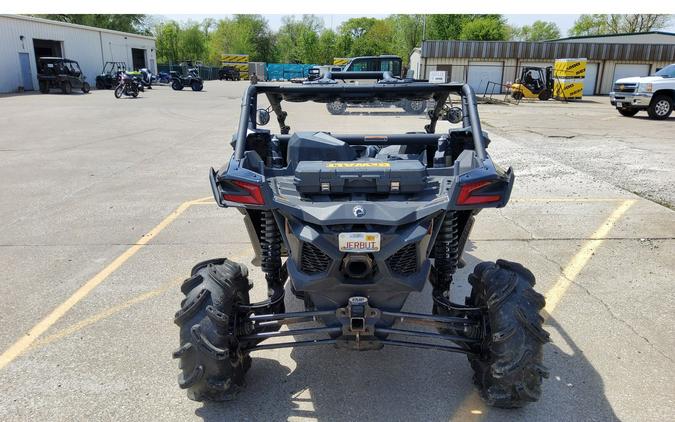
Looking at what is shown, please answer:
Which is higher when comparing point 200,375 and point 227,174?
point 227,174

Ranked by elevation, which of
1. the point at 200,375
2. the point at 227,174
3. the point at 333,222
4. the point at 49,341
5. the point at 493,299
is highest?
the point at 227,174

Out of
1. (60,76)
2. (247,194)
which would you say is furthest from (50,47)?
(247,194)

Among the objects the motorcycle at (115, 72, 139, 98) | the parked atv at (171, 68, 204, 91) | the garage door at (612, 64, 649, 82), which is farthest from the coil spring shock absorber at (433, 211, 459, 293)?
the garage door at (612, 64, 649, 82)

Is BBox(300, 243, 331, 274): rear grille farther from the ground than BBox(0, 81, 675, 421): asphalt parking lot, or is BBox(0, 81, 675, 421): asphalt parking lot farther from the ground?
BBox(300, 243, 331, 274): rear grille

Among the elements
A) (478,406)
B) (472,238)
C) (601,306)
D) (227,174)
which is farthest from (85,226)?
(601,306)

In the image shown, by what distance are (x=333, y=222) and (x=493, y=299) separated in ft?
3.22

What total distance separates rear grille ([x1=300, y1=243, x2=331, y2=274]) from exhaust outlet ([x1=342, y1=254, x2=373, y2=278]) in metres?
0.11

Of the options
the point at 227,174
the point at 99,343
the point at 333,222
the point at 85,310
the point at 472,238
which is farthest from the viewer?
the point at 472,238

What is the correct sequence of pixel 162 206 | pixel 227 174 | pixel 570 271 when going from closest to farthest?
pixel 227 174
pixel 570 271
pixel 162 206

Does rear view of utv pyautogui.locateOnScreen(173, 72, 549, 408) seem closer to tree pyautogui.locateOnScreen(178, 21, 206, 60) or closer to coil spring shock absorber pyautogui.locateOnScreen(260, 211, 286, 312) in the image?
coil spring shock absorber pyautogui.locateOnScreen(260, 211, 286, 312)

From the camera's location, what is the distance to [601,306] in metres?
4.41

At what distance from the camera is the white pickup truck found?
19.3 m

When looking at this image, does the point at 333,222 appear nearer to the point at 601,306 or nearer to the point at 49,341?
the point at 49,341

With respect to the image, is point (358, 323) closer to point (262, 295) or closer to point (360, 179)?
point (360, 179)
